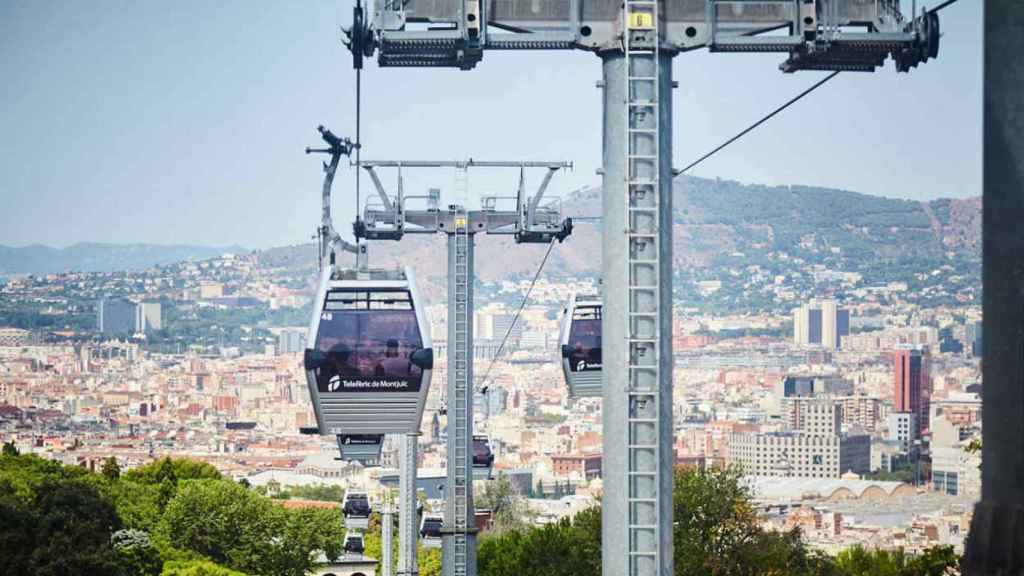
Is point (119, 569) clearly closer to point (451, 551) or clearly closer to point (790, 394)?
point (451, 551)

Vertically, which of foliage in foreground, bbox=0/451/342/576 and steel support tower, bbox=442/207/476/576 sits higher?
steel support tower, bbox=442/207/476/576

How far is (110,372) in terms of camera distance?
199 meters

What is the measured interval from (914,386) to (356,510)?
125m

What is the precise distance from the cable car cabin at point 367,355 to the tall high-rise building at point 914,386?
121689 millimetres

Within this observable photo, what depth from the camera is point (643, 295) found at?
247 inches

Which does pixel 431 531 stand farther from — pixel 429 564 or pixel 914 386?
pixel 914 386

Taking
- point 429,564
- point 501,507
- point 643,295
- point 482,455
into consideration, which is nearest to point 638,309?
point 643,295

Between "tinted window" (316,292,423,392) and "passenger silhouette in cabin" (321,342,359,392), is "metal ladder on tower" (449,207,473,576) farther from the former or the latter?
"passenger silhouette in cabin" (321,342,359,392)

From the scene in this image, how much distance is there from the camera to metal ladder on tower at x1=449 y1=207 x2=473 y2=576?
18359 mm

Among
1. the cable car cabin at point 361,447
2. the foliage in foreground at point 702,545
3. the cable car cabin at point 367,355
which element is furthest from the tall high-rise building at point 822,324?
the cable car cabin at point 367,355

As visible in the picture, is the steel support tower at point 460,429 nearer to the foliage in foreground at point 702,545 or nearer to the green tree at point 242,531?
the foliage in foreground at point 702,545

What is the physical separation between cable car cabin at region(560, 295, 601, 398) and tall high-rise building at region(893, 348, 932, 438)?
11605cm

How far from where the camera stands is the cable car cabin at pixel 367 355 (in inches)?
473

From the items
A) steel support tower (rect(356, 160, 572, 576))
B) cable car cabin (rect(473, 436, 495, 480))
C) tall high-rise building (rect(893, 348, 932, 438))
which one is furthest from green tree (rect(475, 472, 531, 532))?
steel support tower (rect(356, 160, 572, 576))
